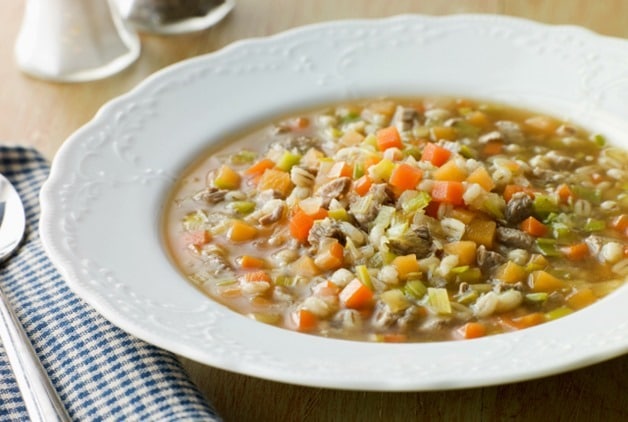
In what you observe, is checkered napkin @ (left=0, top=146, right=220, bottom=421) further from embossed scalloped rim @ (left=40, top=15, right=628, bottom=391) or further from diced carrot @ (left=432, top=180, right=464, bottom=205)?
diced carrot @ (left=432, top=180, right=464, bottom=205)

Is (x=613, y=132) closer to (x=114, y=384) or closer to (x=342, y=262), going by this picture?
(x=342, y=262)

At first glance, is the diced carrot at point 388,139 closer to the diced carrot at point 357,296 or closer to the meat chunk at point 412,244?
A: the meat chunk at point 412,244

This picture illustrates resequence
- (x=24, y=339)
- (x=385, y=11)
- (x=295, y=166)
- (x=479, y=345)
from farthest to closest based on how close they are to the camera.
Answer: (x=385, y=11) < (x=295, y=166) < (x=24, y=339) < (x=479, y=345)

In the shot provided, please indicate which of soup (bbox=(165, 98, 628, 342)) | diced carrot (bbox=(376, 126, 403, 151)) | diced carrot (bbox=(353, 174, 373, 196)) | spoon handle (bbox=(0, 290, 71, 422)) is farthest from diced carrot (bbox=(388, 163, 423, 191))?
spoon handle (bbox=(0, 290, 71, 422))

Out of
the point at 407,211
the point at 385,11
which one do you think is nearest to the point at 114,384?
the point at 407,211

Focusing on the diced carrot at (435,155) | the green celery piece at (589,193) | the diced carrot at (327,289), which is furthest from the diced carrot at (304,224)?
the green celery piece at (589,193)
